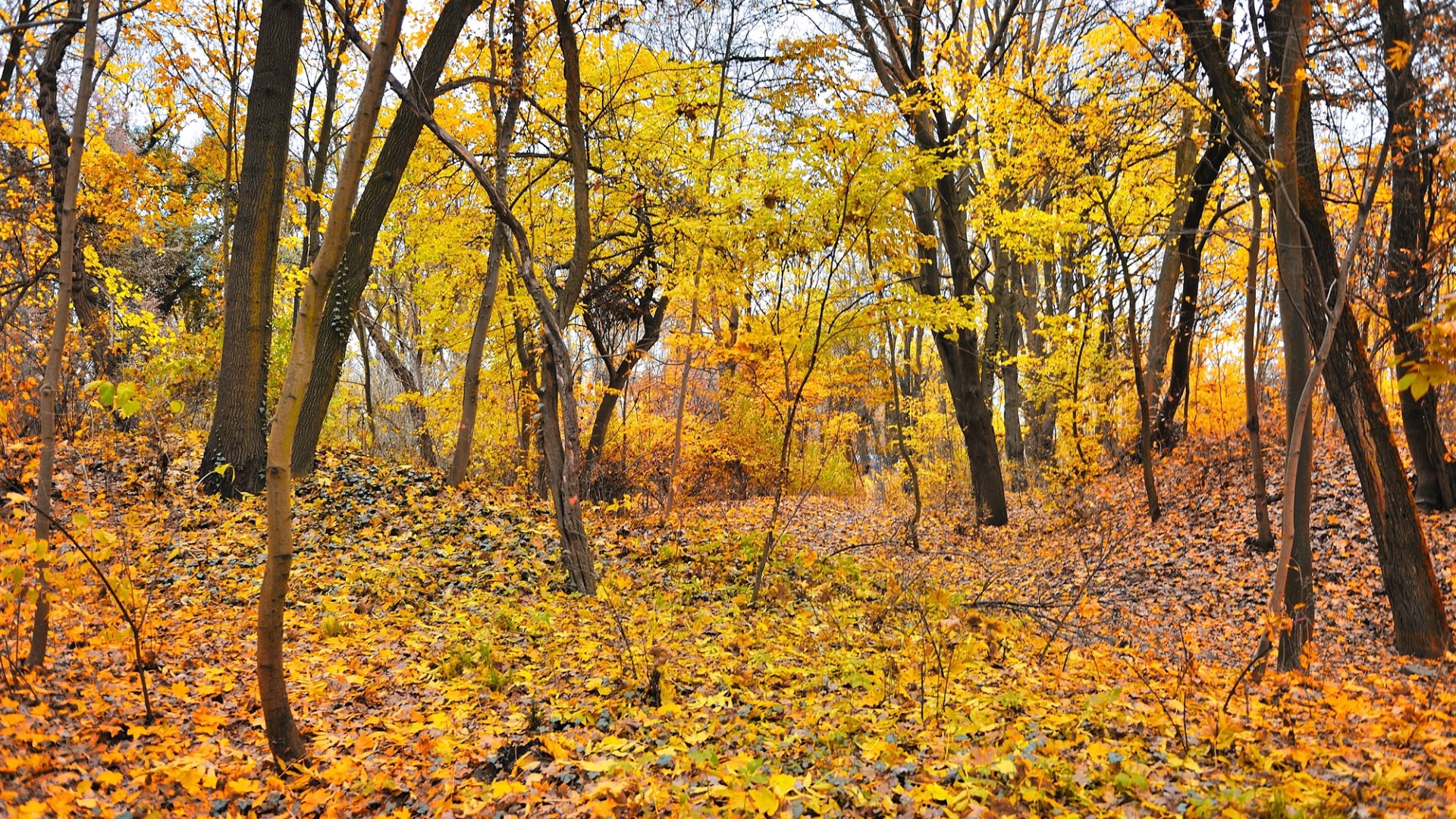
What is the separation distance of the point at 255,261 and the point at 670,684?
6.60m

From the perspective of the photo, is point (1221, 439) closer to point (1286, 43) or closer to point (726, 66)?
point (1286, 43)

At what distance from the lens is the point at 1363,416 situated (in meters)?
5.74

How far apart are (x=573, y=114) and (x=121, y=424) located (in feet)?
29.3

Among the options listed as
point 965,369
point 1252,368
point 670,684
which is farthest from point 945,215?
point 670,684

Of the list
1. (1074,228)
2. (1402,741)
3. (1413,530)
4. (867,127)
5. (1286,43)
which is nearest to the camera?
(1402,741)

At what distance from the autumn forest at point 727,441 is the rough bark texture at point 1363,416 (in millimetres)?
35

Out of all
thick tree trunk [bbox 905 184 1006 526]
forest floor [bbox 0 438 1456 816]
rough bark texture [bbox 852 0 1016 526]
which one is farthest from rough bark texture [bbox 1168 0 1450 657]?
thick tree trunk [bbox 905 184 1006 526]

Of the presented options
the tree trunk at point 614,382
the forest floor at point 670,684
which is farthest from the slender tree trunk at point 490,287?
the tree trunk at point 614,382

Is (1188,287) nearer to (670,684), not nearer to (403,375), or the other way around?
(670,684)

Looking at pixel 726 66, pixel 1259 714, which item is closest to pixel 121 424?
pixel 726 66

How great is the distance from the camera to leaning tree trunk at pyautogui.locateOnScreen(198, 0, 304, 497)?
764 centimetres

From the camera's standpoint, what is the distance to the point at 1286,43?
4.83 metres

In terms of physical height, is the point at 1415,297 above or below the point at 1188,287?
below

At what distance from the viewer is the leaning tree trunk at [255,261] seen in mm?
7637
